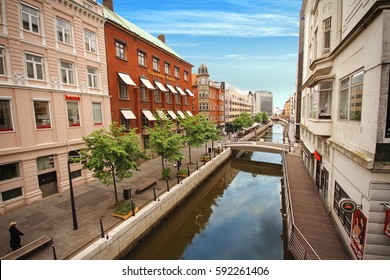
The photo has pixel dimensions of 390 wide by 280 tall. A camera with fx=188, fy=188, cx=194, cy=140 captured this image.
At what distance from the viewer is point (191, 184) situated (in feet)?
58.7

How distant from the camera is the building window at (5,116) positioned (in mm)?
11500

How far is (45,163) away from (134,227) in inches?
354

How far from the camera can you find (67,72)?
Result: 589 inches

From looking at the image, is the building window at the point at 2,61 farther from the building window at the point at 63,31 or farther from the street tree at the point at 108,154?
the street tree at the point at 108,154

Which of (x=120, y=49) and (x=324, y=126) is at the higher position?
(x=120, y=49)

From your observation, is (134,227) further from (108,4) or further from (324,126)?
(108,4)

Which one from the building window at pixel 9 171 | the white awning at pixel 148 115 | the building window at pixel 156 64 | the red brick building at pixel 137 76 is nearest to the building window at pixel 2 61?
the building window at pixel 9 171

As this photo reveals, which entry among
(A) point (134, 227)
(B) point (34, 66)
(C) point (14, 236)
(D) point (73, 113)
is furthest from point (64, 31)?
(A) point (134, 227)

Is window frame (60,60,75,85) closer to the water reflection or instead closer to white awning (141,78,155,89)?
white awning (141,78,155,89)

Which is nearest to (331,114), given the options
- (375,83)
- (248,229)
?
(375,83)

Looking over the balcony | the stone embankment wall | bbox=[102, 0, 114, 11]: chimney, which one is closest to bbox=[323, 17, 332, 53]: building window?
the balcony

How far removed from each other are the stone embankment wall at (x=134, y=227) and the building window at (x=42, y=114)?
956 centimetres

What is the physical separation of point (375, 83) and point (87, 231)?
13.3 meters
